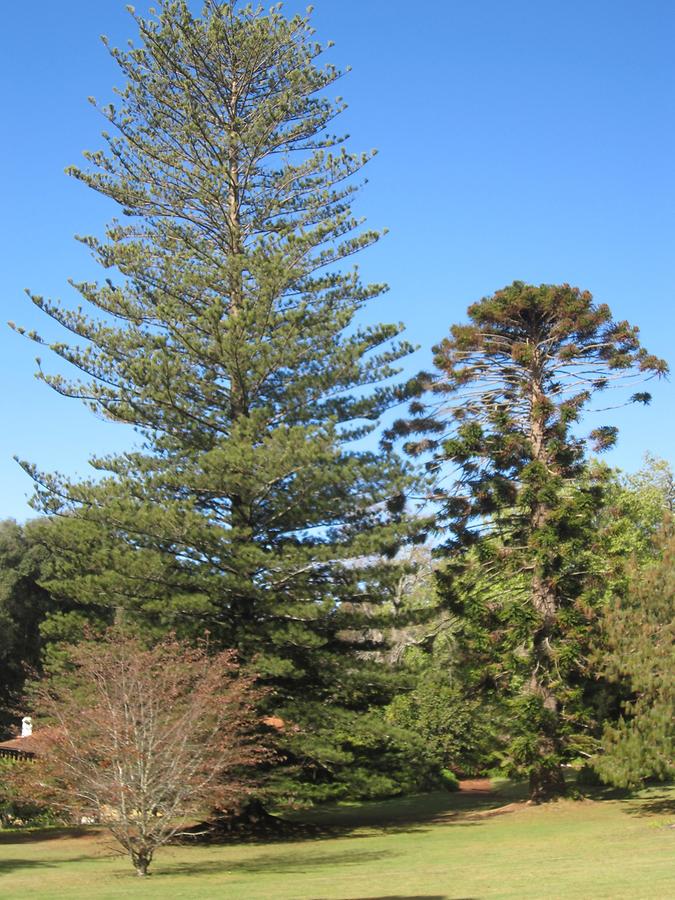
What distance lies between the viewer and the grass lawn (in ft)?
36.9

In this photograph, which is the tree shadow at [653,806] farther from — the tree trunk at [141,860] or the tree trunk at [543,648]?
the tree trunk at [141,860]

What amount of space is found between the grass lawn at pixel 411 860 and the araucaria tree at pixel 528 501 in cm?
244

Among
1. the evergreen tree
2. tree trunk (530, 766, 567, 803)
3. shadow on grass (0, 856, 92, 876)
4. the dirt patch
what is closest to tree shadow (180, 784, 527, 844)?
tree trunk (530, 766, 567, 803)

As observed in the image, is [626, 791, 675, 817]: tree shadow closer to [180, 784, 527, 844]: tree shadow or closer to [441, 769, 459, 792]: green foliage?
[180, 784, 527, 844]: tree shadow

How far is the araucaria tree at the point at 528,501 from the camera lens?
23234 mm

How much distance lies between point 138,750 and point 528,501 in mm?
12908

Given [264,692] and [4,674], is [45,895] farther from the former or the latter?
[4,674]

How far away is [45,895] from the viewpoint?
11383 mm

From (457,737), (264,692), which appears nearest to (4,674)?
(457,737)

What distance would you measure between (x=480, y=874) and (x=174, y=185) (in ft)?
62.9

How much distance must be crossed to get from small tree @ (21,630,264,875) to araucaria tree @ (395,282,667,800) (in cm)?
883

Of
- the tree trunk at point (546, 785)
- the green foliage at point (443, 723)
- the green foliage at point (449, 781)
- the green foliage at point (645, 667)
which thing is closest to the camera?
the green foliage at point (645, 667)

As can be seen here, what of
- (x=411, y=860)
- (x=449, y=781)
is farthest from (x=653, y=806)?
(x=449, y=781)

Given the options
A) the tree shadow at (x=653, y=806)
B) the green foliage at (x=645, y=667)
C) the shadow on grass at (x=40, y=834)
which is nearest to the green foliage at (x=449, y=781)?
the tree shadow at (x=653, y=806)
